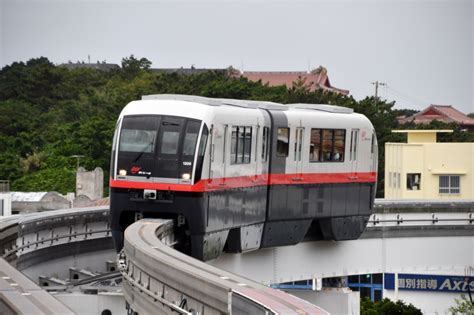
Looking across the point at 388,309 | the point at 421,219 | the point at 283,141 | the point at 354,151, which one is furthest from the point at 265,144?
the point at 388,309

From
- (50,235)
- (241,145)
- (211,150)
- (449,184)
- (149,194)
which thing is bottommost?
(50,235)

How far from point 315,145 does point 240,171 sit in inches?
151

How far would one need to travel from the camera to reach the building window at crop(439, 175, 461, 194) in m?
59.6

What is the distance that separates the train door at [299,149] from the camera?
27.9 metres

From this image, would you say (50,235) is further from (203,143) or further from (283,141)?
(203,143)

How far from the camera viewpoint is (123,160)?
23375 mm

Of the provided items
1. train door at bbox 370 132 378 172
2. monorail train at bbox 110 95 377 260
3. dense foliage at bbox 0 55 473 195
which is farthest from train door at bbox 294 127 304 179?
dense foliage at bbox 0 55 473 195

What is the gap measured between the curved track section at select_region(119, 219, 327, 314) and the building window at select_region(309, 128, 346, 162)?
25.6 feet

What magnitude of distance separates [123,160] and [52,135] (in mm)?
50906

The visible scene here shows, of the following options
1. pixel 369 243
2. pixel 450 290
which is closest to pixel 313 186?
pixel 369 243

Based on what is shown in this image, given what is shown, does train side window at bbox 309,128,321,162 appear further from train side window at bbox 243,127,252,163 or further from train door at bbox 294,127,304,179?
train side window at bbox 243,127,252,163

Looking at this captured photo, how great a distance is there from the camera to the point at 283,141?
89.8ft

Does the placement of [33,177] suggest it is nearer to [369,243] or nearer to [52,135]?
[52,135]

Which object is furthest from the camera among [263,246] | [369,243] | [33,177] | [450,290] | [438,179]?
[33,177]
